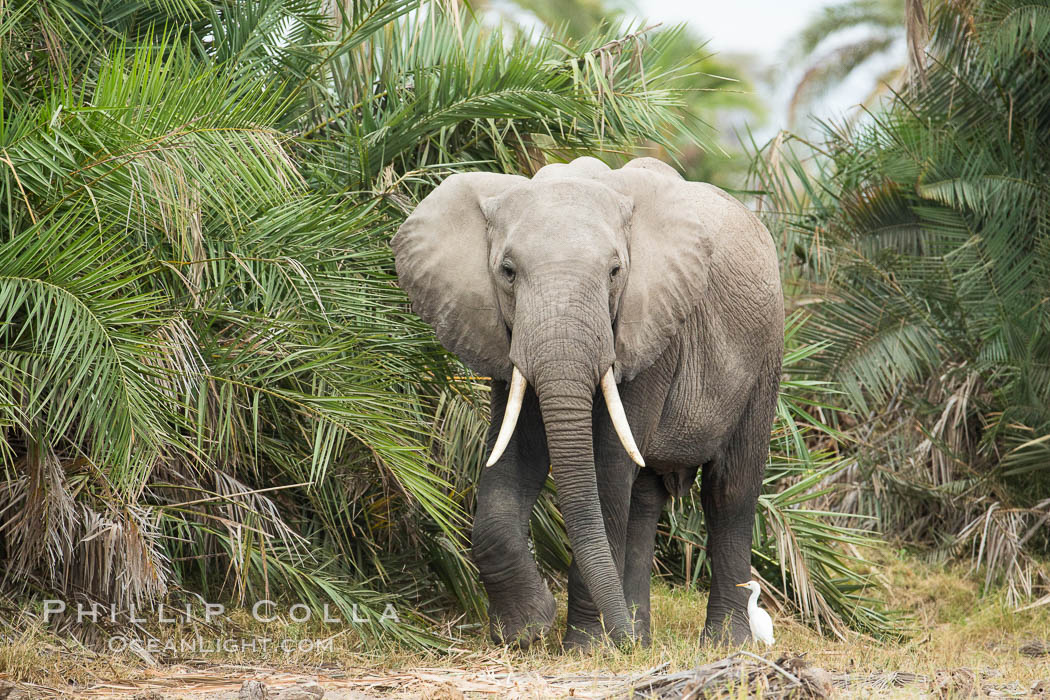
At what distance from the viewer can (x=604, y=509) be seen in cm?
595

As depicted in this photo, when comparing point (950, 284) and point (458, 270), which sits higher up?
point (950, 284)

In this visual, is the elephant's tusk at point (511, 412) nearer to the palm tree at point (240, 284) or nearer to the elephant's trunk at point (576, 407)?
the elephant's trunk at point (576, 407)

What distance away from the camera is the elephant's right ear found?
5.71 m

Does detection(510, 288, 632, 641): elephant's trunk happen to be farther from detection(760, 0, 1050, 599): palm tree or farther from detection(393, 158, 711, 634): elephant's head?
detection(760, 0, 1050, 599): palm tree

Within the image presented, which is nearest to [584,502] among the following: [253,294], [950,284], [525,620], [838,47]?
[525,620]

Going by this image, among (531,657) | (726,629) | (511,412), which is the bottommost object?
(726,629)

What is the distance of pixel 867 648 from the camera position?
6.42m

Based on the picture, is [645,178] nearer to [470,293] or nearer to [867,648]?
[470,293]

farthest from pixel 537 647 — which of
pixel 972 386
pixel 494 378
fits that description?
pixel 972 386

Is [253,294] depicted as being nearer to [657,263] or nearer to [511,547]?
[511,547]

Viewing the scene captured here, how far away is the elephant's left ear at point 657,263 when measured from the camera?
18.7ft

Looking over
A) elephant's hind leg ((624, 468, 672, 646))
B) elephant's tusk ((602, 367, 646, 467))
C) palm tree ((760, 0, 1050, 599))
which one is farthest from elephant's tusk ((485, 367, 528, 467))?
palm tree ((760, 0, 1050, 599))

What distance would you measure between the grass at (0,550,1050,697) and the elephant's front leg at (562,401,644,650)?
16cm

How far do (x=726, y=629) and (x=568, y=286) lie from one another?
231 cm
